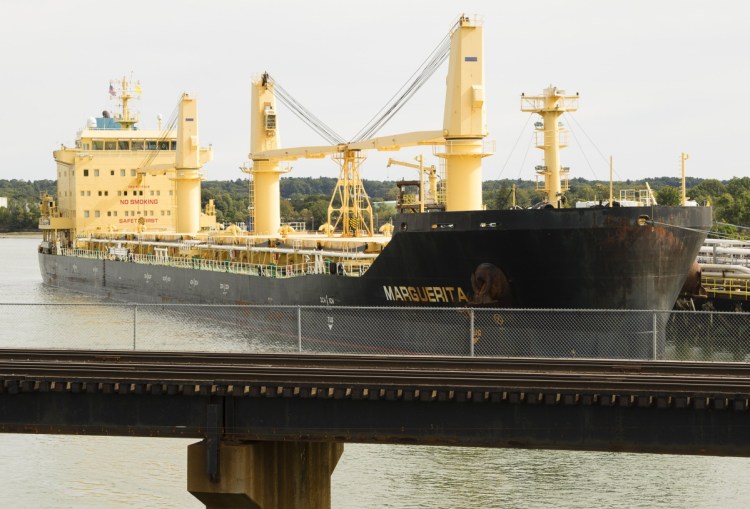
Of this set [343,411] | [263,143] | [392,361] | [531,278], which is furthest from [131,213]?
[343,411]

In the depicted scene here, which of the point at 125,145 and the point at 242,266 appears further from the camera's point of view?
the point at 125,145

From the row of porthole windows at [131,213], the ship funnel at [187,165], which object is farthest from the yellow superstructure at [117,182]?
the ship funnel at [187,165]

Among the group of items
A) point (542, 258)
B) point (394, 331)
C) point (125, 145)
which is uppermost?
point (125, 145)

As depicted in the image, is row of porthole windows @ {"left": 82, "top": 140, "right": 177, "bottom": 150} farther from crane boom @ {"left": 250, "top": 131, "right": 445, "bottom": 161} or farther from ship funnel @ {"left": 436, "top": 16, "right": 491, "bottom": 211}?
ship funnel @ {"left": 436, "top": 16, "right": 491, "bottom": 211}

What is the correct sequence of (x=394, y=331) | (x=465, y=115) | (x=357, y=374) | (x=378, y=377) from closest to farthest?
(x=378, y=377)
(x=357, y=374)
(x=394, y=331)
(x=465, y=115)

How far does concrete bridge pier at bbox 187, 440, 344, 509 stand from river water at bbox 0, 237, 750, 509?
3.52 meters

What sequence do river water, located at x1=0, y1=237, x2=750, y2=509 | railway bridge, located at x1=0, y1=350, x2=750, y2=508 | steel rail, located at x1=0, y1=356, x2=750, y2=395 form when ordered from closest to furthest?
railway bridge, located at x1=0, y1=350, x2=750, y2=508, steel rail, located at x1=0, y1=356, x2=750, y2=395, river water, located at x1=0, y1=237, x2=750, y2=509

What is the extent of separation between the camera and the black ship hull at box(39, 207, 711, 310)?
78.5 ft

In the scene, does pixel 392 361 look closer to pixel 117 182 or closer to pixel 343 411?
pixel 343 411

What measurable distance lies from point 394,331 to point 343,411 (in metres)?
13.2

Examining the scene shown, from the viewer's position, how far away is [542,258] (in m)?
24.5

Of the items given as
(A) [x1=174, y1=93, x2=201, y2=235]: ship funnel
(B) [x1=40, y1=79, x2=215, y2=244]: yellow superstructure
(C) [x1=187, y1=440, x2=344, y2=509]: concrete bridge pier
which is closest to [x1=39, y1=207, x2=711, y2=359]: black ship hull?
(C) [x1=187, y1=440, x2=344, y2=509]: concrete bridge pier

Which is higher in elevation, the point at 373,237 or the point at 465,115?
the point at 465,115

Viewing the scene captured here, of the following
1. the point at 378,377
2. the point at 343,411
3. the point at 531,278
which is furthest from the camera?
the point at 531,278
